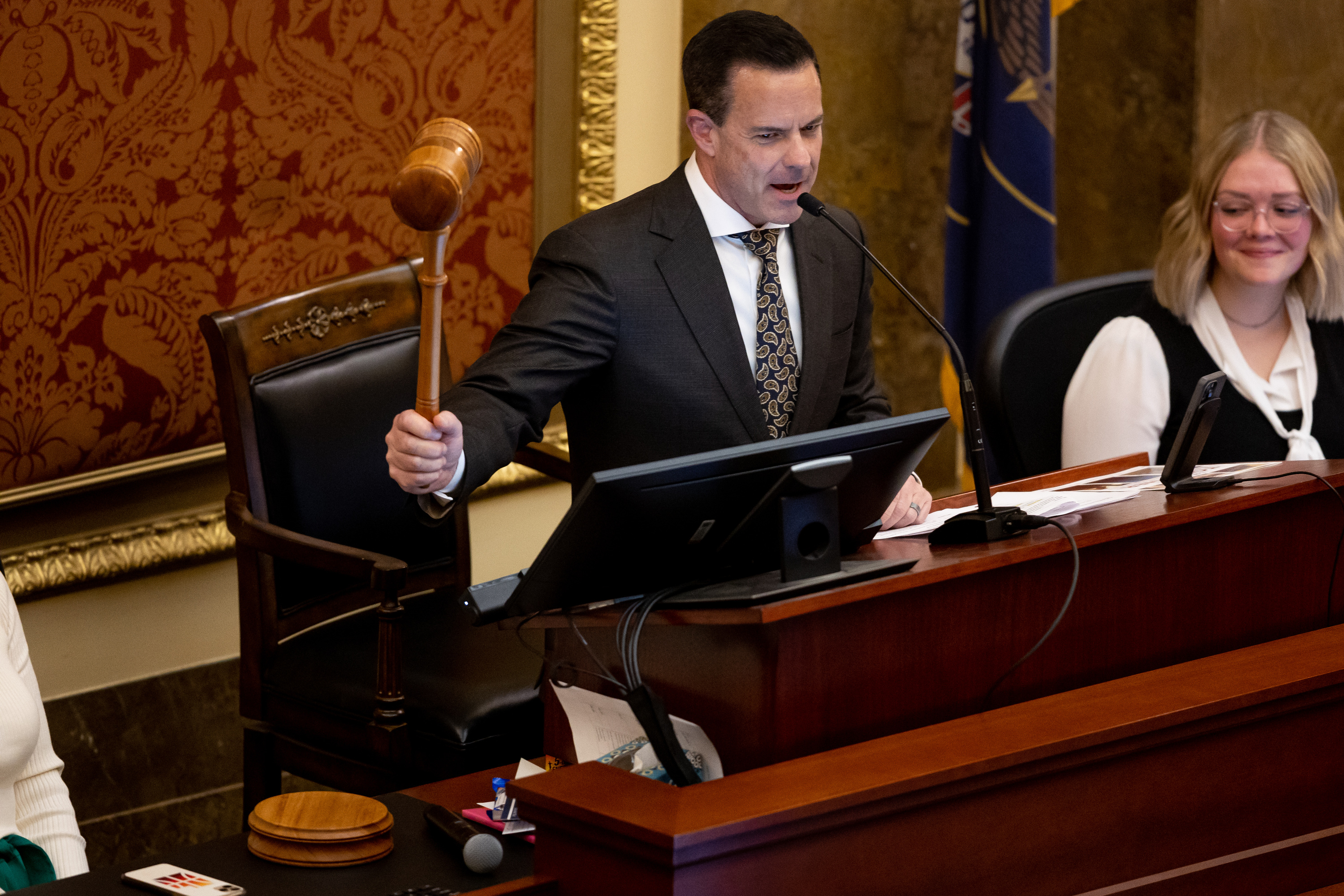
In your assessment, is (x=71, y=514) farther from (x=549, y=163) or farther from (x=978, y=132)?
(x=978, y=132)

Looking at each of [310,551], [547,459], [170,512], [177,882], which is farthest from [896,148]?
[177,882]

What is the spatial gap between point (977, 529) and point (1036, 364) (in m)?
1.28

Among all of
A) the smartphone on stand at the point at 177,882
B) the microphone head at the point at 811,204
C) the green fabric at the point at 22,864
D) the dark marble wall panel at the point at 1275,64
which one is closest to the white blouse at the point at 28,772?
the green fabric at the point at 22,864

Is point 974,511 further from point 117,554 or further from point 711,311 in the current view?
point 117,554

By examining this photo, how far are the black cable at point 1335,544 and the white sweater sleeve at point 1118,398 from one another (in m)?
0.82

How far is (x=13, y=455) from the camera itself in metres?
2.94

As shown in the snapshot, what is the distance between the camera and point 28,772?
1969mm

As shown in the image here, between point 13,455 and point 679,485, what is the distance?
193 cm

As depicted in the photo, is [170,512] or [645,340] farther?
[170,512]

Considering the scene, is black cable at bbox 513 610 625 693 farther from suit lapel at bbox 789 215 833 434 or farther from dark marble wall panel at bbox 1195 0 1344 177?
dark marble wall panel at bbox 1195 0 1344 177

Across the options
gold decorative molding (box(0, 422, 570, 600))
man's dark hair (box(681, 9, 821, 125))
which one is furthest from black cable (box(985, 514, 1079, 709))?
gold decorative molding (box(0, 422, 570, 600))

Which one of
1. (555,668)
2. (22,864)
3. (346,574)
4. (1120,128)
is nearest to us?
(555,668)

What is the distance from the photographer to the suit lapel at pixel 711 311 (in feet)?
7.43

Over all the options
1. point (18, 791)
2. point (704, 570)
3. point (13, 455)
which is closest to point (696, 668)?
point (704, 570)
